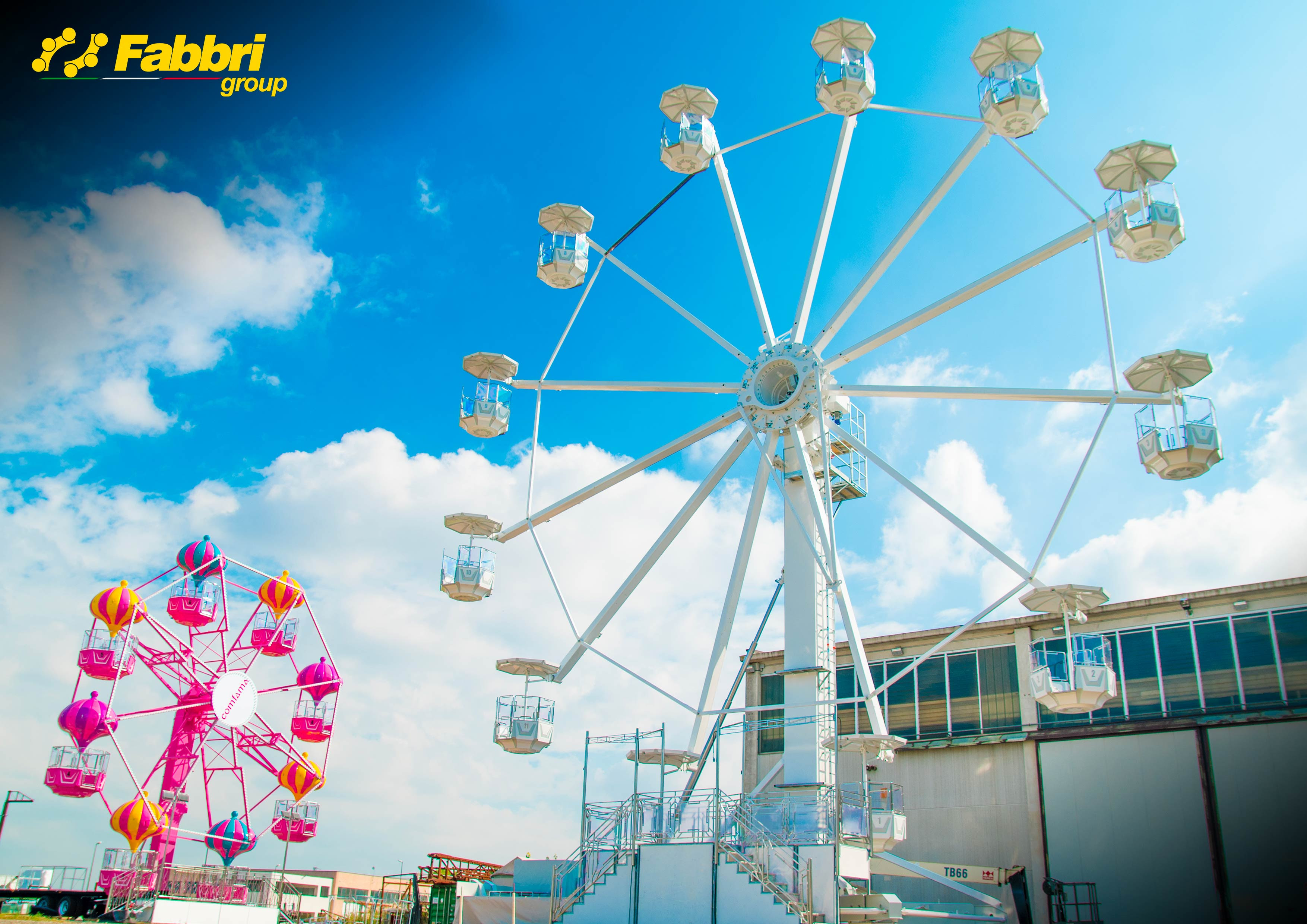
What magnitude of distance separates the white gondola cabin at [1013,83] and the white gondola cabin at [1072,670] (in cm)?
1013

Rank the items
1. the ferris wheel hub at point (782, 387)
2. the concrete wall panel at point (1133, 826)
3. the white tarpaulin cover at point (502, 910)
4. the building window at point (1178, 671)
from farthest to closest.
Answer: the building window at point (1178, 671) < the concrete wall panel at point (1133, 826) < the ferris wheel hub at point (782, 387) < the white tarpaulin cover at point (502, 910)

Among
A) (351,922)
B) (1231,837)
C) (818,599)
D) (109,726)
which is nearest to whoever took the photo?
(818,599)

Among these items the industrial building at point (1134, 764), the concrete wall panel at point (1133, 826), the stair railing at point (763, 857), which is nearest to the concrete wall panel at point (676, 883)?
the stair railing at point (763, 857)

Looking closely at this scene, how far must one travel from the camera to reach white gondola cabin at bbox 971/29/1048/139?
21.8 m

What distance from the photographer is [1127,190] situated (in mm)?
20297

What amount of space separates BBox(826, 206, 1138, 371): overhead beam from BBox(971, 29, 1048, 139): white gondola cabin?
2982mm

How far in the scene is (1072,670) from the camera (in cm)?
1923

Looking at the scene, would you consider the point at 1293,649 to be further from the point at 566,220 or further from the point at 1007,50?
the point at 566,220

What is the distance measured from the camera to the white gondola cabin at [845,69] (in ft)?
77.7

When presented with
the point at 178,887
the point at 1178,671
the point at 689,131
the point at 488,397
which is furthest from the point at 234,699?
the point at 1178,671

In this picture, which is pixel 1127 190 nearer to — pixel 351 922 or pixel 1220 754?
pixel 1220 754

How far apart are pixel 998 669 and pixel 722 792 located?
1423 centimetres

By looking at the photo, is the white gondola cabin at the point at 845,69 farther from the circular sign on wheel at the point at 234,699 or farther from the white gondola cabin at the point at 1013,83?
the circular sign on wheel at the point at 234,699

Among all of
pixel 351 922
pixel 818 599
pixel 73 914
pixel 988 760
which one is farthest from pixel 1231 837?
pixel 73 914
